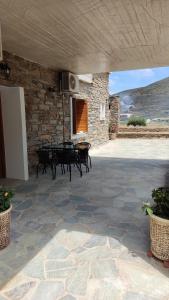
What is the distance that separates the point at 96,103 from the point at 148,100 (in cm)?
1890

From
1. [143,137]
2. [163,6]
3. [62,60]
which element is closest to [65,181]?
[62,60]

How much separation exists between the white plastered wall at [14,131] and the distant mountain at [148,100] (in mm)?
20293

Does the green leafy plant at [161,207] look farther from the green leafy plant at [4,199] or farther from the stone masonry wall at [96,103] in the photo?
the stone masonry wall at [96,103]

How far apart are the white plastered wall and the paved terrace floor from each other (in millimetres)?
617

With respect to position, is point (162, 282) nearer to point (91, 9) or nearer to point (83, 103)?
point (91, 9)

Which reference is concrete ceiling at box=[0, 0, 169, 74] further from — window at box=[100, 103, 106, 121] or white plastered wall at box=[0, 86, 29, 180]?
window at box=[100, 103, 106, 121]

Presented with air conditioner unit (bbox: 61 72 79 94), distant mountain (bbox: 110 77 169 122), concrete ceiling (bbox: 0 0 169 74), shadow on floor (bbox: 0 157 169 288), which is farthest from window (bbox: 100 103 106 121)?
distant mountain (bbox: 110 77 169 122)

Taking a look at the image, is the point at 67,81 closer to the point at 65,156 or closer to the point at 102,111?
the point at 65,156

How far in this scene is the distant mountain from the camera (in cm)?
2409

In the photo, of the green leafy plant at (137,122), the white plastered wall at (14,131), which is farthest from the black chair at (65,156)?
the green leafy plant at (137,122)

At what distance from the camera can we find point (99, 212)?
10.5 ft

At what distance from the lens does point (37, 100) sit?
213 inches

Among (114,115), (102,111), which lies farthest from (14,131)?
(114,115)

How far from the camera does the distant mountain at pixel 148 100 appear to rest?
2409 cm
